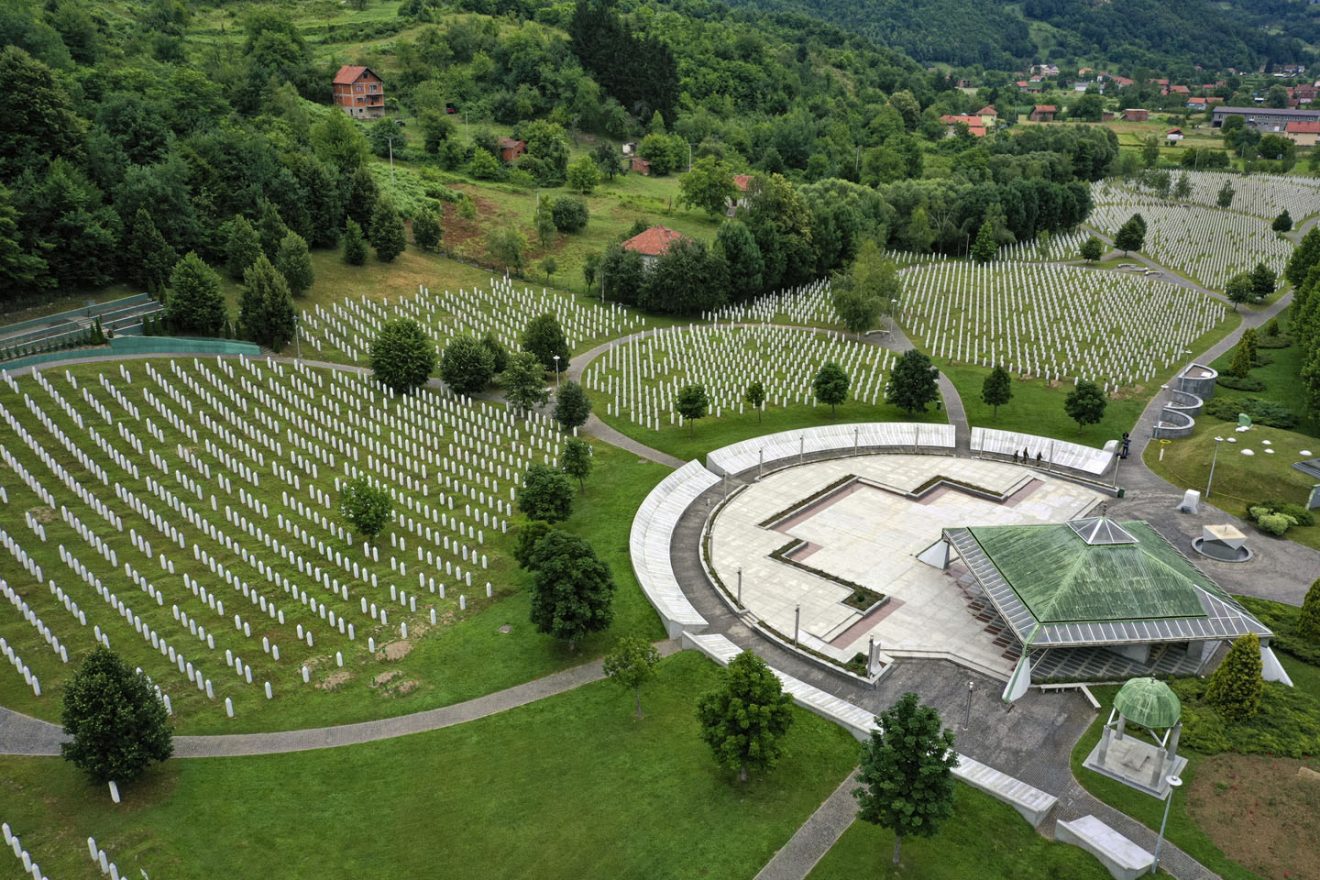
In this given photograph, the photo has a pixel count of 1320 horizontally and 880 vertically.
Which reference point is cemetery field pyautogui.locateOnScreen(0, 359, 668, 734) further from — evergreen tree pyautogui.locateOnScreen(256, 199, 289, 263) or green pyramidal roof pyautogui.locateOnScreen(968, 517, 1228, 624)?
evergreen tree pyautogui.locateOnScreen(256, 199, 289, 263)

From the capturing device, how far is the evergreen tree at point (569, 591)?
3319 centimetres

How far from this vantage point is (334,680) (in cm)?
3250

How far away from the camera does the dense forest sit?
216 feet

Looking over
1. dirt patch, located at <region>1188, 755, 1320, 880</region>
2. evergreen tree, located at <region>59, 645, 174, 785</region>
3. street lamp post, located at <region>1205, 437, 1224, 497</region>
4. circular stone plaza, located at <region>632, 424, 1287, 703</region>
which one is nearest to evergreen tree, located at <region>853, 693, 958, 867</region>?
circular stone plaza, located at <region>632, 424, 1287, 703</region>

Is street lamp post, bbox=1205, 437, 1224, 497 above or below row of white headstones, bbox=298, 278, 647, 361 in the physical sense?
below

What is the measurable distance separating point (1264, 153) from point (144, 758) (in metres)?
194

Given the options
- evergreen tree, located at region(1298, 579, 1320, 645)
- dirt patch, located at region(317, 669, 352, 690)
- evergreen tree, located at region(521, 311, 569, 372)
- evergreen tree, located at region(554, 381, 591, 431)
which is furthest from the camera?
evergreen tree, located at region(521, 311, 569, 372)

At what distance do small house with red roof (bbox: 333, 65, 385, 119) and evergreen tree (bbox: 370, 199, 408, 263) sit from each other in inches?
1837

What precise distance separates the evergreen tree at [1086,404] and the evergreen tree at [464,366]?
3650 centimetres

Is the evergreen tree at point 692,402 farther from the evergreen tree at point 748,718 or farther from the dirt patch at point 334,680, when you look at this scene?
the evergreen tree at point 748,718

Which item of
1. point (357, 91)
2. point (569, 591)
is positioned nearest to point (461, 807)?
point (569, 591)

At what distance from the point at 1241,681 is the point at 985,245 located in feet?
263

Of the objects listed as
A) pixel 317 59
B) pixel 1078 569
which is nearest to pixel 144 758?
pixel 1078 569

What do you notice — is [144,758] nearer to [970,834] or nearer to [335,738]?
[335,738]
